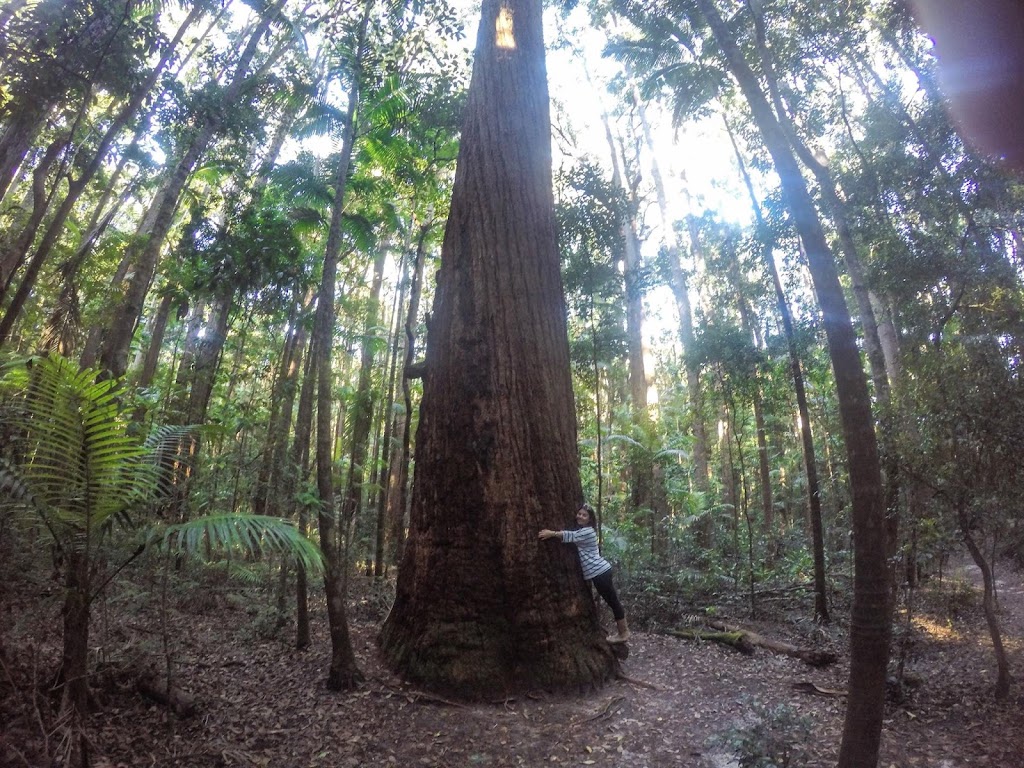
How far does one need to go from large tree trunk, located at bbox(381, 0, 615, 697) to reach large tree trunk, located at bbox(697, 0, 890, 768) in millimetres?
2432

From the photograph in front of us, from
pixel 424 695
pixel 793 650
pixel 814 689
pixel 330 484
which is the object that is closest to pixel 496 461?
pixel 330 484

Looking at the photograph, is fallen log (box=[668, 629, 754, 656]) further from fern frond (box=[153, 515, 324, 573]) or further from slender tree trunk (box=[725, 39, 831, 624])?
fern frond (box=[153, 515, 324, 573])

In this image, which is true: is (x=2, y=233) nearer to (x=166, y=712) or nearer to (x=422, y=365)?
(x=422, y=365)

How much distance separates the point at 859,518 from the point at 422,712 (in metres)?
3.66

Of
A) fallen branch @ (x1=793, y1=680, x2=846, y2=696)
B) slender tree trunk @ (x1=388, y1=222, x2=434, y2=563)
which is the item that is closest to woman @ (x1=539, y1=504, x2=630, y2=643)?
fallen branch @ (x1=793, y1=680, x2=846, y2=696)

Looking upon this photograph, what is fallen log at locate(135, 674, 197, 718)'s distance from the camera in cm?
Result: 427

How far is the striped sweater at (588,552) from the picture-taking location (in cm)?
576

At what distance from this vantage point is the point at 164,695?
433 centimetres

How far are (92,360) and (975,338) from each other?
15.7 meters

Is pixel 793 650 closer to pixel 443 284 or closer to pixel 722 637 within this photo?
pixel 722 637

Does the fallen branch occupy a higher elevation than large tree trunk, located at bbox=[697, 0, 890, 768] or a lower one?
lower

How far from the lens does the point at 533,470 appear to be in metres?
5.74

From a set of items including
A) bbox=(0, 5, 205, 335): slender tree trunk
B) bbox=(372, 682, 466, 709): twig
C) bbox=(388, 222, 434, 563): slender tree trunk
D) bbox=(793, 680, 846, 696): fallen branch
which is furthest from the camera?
bbox=(388, 222, 434, 563): slender tree trunk

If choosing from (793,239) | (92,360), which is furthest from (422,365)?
(92,360)
